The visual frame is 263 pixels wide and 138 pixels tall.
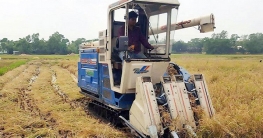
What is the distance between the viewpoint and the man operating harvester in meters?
6.29

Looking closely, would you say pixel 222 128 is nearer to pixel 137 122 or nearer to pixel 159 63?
pixel 137 122

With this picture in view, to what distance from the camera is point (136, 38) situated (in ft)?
21.6

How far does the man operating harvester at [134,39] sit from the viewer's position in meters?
6.29

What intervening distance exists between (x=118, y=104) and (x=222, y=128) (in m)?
2.50

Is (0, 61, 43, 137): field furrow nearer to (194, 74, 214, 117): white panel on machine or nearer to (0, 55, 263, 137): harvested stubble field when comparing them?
(0, 55, 263, 137): harvested stubble field

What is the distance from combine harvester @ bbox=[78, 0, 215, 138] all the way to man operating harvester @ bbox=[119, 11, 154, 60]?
180 mm

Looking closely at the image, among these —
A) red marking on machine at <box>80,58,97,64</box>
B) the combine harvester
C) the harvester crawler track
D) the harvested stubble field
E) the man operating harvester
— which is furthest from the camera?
red marking on machine at <box>80,58,97,64</box>

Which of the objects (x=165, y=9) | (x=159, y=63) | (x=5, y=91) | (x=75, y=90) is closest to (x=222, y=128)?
(x=159, y=63)

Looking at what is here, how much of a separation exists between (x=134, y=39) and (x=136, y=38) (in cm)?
6

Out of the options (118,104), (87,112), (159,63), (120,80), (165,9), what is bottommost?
(87,112)

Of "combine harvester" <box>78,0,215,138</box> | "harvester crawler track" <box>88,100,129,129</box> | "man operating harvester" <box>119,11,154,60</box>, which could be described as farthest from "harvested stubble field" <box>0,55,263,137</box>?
"man operating harvester" <box>119,11,154,60</box>

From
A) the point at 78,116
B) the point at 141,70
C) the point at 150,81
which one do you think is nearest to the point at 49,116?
the point at 78,116

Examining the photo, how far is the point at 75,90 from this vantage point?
450 inches

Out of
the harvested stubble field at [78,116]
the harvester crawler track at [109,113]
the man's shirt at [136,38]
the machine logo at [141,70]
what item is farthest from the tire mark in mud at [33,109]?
the man's shirt at [136,38]
